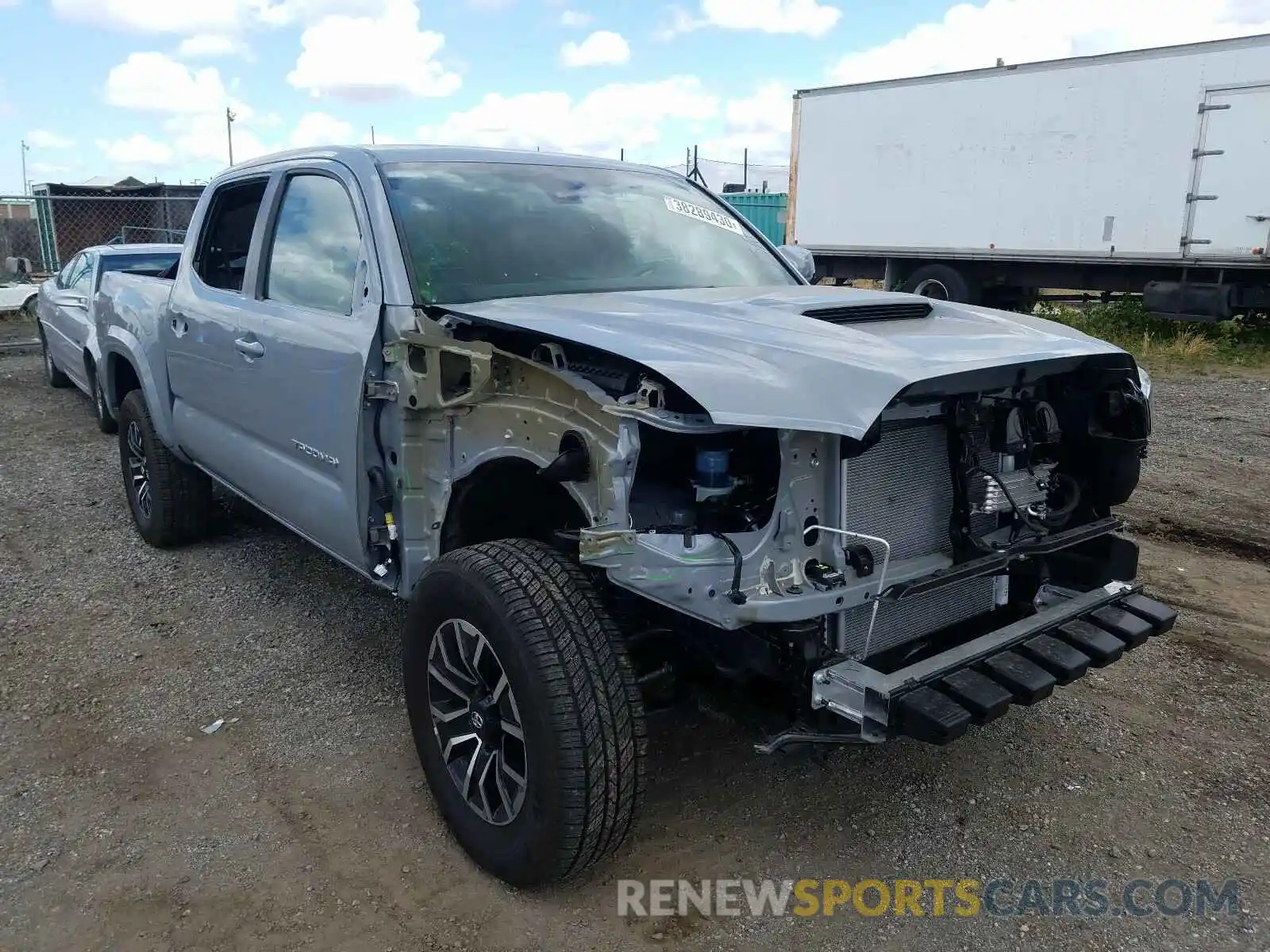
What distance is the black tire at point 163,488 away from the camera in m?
5.17

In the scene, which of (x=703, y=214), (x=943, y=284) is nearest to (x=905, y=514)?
(x=703, y=214)

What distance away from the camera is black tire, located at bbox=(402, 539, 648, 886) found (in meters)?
2.41

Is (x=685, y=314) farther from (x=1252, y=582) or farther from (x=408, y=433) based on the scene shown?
(x=1252, y=582)

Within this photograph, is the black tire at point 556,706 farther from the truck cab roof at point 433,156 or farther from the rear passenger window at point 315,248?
the truck cab roof at point 433,156

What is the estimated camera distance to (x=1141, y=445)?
3105 mm

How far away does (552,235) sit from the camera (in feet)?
11.8

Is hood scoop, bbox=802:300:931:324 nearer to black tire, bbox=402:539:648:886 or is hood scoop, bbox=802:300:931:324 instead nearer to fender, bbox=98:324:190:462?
black tire, bbox=402:539:648:886

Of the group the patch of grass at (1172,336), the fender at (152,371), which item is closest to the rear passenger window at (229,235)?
the fender at (152,371)

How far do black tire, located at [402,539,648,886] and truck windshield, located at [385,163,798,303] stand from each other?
1.07 meters

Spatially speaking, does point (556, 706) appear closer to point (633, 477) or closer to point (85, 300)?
point (633, 477)

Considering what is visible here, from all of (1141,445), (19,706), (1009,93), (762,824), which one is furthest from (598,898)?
(1009,93)

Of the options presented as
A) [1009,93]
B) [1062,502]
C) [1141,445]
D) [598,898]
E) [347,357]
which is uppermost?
[1009,93]

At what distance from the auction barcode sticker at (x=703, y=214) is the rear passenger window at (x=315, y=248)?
→ 4.24 feet

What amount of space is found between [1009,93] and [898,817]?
472 inches
